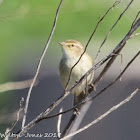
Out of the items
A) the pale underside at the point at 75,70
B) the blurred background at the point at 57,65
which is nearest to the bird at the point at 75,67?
the pale underside at the point at 75,70

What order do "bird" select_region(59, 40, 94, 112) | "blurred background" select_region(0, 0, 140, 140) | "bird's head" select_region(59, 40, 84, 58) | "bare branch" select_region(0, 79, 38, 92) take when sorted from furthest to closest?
"blurred background" select_region(0, 0, 140, 140) → "bird's head" select_region(59, 40, 84, 58) → "bird" select_region(59, 40, 94, 112) → "bare branch" select_region(0, 79, 38, 92)

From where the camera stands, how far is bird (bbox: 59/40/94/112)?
6.66ft

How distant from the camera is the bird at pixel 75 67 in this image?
203cm

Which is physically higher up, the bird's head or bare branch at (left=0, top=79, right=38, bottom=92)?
the bird's head

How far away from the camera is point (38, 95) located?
11.0 ft

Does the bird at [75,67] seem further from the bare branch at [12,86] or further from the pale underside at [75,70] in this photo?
the bare branch at [12,86]

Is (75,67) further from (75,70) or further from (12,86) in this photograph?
(12,86)

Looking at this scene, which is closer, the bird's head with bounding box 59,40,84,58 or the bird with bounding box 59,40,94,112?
the bird with bounding box 59,40,94,112

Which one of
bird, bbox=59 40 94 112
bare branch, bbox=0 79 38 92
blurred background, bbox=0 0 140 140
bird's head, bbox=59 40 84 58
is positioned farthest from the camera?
blurred background, bbox=0 0 140 140

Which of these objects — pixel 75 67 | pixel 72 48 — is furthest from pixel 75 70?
pixel 72 48

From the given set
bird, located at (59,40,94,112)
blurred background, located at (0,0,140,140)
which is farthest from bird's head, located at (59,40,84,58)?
blurred background, located at (0,0,140,140)

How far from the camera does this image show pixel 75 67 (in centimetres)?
203

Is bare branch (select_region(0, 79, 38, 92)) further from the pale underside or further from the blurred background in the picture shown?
the blurred background

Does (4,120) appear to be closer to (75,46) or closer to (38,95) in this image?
(75,46)
